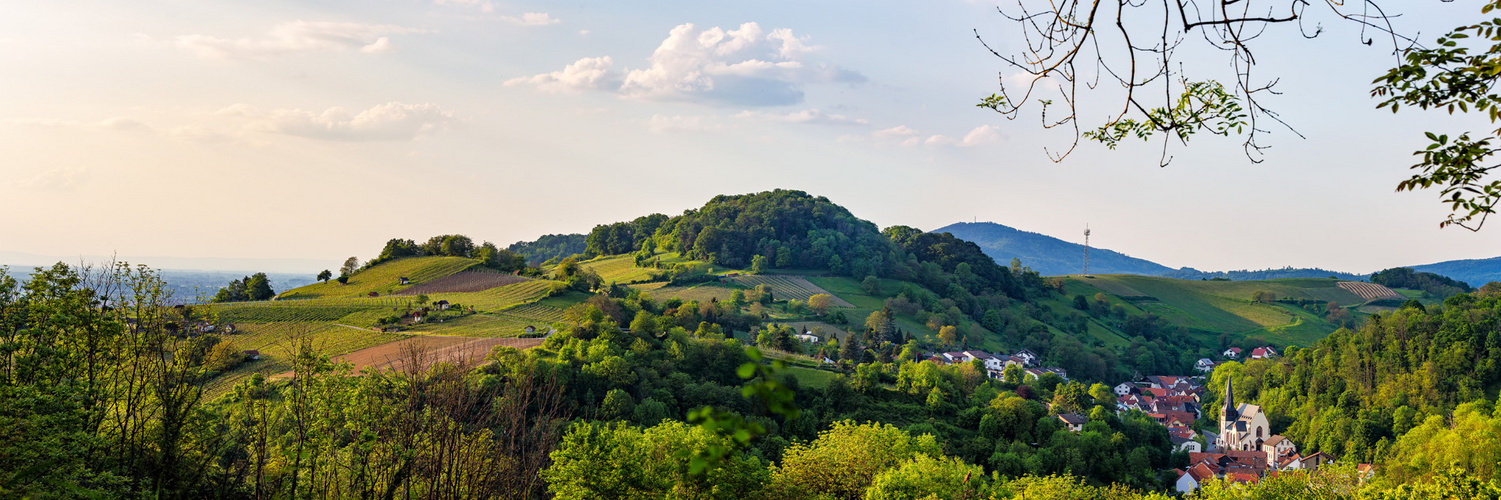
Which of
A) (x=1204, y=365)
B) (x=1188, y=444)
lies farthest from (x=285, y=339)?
(x=1204, y=365)

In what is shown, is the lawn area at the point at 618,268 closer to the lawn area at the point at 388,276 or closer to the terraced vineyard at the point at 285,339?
the lawn area at the point at 388,276

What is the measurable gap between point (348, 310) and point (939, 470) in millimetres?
44127

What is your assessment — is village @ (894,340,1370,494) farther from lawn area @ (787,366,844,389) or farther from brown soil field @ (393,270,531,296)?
brown soil field @ (393,270,531,296)

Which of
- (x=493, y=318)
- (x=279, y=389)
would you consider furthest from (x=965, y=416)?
(x=279, y=389)

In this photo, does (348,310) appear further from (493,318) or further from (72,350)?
(72,350)

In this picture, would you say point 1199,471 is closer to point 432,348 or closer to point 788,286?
point 432,348

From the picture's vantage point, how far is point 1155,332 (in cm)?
11669

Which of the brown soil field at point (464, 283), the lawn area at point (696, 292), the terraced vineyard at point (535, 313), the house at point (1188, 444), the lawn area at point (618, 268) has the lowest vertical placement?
the house at point (1188, 444)

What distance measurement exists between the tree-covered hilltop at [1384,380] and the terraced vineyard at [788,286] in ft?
146

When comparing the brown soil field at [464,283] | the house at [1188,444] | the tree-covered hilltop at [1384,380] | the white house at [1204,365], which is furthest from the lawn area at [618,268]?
the white house at [1204,365]

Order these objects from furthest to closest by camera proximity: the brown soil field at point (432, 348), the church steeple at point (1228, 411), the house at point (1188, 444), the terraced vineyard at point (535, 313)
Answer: the church steeple at point (1228, 411) → the house at point (1188, 444) → the terraced vineyard at point (535, 313) → the brown soil field at point (432, 348)

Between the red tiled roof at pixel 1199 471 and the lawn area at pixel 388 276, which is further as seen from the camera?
the lawn area at pixel 388 276

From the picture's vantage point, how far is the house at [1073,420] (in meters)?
53.6

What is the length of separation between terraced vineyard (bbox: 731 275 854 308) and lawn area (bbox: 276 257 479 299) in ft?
121
